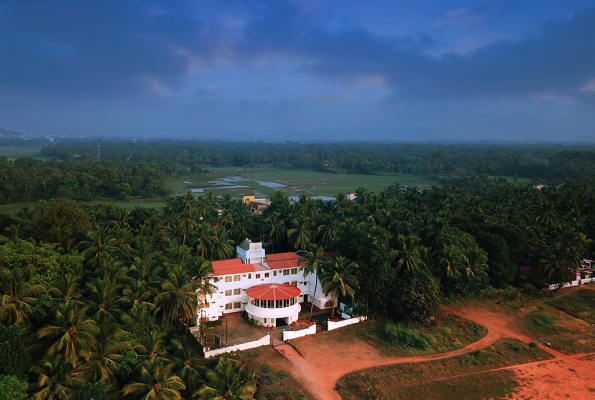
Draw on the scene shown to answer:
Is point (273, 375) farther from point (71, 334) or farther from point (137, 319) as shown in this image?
point (71, 334)

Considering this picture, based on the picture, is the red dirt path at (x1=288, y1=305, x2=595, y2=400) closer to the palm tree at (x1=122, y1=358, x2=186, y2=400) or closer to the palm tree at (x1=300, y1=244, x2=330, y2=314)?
the palm tree at (x1=300, y1=244, x2=330, y2=314)

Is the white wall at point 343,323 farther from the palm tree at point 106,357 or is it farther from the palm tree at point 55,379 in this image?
the palm tree at point 55,379

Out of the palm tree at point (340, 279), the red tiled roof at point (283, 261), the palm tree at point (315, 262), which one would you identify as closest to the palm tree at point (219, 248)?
the red tiled roof at point (283, 261)

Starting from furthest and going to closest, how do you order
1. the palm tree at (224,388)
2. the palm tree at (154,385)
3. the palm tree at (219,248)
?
the palm tree at (219,248) < the palm tree at (224,388) < the palm tree at (154,385)

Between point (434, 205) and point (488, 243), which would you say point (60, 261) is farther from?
point (434, 205)

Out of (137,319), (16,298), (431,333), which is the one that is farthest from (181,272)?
(431,333)

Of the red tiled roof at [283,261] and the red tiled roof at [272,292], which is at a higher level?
the red tiled roof at [283,261]
